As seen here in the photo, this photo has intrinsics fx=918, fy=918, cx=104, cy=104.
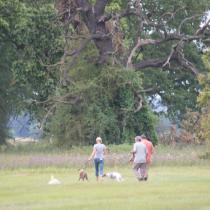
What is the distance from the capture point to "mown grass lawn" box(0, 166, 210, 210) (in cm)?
2339

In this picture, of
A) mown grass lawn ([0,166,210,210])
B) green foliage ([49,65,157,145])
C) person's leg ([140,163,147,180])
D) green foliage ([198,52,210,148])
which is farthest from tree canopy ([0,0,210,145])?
person's leg ([140,163,147,180])

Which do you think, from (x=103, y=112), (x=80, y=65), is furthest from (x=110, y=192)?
(x=80, y=65)

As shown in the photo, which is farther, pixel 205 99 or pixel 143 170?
pixel 205 99

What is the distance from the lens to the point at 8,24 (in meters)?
56.8

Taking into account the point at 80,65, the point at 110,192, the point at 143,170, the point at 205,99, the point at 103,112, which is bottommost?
the point at 110,192

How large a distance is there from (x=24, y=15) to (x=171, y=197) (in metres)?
33.5

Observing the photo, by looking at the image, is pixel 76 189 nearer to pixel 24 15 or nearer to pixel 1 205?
pixel 1 205

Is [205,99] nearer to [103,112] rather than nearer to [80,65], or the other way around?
[103,112]

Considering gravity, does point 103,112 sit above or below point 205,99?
above

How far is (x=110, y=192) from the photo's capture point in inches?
1096

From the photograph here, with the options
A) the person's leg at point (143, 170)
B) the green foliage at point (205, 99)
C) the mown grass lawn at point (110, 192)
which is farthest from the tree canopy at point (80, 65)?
the person's leg at point (143, 170)

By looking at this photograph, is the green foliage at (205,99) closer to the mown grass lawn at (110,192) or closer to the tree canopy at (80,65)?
the mown grass lawn at (110,192)

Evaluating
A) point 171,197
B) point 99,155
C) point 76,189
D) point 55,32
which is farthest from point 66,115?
point 171,197

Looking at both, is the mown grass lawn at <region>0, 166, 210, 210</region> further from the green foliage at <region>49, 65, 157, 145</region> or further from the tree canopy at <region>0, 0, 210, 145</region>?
the green foliage at <region>49, 65, 157, 145</region>
